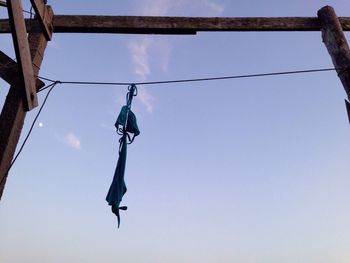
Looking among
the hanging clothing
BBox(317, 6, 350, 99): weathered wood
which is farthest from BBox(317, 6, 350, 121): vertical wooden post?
the hanging clothing

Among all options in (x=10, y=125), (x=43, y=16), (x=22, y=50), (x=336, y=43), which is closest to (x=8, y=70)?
(x=22, y=50)

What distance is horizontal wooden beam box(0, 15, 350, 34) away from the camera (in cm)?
450

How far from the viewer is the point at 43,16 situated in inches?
164

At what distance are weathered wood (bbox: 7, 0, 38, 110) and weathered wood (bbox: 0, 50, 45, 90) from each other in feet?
0.73

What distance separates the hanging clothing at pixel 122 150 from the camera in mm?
3932

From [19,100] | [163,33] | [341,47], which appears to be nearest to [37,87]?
[19,100]

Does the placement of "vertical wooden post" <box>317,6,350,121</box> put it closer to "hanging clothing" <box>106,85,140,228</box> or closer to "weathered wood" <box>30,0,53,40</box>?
"hanging clothing" <box>106,85,140,228</box>

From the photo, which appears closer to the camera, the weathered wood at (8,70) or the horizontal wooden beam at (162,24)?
the weathered wood at (8,70)

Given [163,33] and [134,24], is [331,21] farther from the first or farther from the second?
[134,24]

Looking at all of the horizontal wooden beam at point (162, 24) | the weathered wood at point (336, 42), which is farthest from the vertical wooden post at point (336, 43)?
the horizontal wooden beam at point (162, 24)

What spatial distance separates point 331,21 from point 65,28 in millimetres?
3640

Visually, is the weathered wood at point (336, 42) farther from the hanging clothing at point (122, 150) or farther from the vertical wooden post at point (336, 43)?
the hanging clothing at point (122, 150)

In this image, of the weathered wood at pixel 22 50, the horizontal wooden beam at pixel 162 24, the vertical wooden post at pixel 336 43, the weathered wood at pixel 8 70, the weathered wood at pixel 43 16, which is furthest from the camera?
the horizontal wooden beam at pixel 162 24

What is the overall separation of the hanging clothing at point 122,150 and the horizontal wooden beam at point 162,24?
857 millimetres
